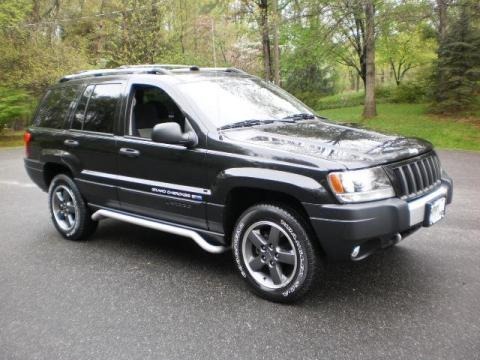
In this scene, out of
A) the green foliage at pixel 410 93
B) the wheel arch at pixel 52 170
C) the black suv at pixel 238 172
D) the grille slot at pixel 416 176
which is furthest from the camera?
the green foliage at pixel 410 93

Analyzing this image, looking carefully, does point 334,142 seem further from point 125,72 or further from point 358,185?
point 125,72

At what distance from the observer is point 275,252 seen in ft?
12.0

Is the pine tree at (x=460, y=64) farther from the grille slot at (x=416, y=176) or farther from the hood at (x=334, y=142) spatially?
the hood at (x=334, y=142)

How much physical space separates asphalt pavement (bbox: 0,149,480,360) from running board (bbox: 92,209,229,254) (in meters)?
0.35

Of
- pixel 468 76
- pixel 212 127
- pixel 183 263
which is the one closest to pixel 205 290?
pixel 183 263

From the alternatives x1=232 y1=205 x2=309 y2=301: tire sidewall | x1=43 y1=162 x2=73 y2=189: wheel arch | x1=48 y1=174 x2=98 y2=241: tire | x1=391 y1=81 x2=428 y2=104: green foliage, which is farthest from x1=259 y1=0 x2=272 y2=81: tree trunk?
x1=232 y1=205 x2=309 y2=301: tire sidewall

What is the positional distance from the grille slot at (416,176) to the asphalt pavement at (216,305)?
843 mm

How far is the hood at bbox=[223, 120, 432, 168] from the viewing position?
3359 mm

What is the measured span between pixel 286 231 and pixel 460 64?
51.5 feet

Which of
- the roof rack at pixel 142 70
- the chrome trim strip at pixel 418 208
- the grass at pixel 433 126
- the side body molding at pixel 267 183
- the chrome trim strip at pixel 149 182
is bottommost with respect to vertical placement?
the grass at pixel 433 126

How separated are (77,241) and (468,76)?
15660 millimetres

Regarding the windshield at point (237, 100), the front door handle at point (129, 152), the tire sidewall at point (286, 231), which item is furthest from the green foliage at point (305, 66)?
the tire sidewall at point (286, 231)

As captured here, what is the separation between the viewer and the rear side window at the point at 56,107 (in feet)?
17.6

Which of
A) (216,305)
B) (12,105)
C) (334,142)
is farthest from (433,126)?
(12,105)
